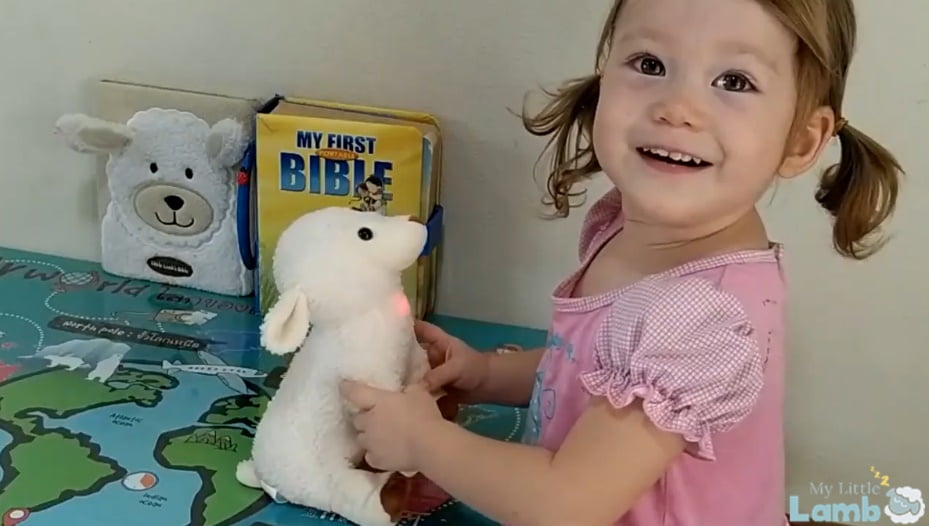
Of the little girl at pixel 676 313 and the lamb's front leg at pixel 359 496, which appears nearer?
the little girl at pixel 676 313

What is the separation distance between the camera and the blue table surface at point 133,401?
2.39 feet

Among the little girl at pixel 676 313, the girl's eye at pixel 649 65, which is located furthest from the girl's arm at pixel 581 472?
the girl's eye at pixel 649 65

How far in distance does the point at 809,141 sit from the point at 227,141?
51 centimetres

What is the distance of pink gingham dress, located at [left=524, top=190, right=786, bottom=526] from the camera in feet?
1.98

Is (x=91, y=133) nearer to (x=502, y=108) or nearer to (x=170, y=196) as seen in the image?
(x=170, y=196)

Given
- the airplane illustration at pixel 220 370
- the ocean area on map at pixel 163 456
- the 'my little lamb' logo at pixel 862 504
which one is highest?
the airplane illustration at pixel 220 370

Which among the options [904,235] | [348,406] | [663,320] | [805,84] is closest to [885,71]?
[904,235]

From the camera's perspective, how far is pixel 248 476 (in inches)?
29.6

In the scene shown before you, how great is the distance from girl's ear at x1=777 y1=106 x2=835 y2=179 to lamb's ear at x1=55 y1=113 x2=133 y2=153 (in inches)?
23.4

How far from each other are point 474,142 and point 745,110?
0.37 meters

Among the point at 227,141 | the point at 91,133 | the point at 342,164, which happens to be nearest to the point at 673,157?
the point at 342,164

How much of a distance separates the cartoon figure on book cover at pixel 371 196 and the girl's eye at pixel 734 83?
36 cm

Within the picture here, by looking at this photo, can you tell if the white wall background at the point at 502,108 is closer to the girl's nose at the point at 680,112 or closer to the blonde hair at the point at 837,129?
the blonde hair at the point at 837,129

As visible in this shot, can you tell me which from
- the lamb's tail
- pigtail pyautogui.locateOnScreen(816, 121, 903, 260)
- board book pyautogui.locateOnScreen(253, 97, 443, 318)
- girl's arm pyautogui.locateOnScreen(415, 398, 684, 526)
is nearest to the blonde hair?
pigtail pyautogui.locateOnScreen(816, 121, 903, 260)
